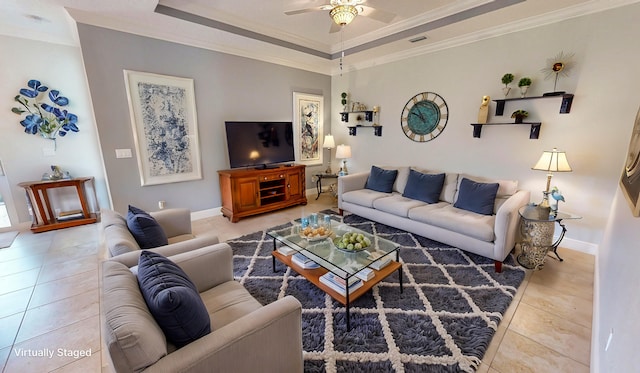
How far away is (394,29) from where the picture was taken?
3574mm

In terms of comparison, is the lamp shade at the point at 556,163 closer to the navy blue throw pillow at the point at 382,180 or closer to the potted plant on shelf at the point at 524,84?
the potted plant on shelf at the point at 524,84

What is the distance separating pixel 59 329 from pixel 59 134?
3.28 metres

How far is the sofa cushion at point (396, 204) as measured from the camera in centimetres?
338

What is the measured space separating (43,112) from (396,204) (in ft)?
17.1

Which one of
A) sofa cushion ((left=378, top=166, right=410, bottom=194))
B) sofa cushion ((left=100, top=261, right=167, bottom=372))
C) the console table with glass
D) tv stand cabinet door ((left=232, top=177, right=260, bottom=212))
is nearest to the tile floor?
the console table with glass

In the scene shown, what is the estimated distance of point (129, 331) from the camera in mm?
872

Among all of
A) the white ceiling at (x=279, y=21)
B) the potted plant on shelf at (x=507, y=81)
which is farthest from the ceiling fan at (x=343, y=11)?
the potted plant on shelf at (x=507, y=81)

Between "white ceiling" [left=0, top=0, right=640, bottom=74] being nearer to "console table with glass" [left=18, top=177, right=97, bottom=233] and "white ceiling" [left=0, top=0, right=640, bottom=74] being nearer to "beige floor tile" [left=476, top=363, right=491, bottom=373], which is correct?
"console table with glass" [left=18, top=177, right=97, bottom=233]

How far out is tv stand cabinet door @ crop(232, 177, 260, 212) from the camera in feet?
13.0

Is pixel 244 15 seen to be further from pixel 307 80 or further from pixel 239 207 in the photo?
pixel 239 207

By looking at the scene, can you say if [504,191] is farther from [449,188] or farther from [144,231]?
[144,231]

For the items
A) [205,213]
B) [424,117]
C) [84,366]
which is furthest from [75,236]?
[424,117]

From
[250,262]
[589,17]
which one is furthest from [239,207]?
[589,17]

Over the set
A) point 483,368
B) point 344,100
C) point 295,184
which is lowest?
point 483,368
